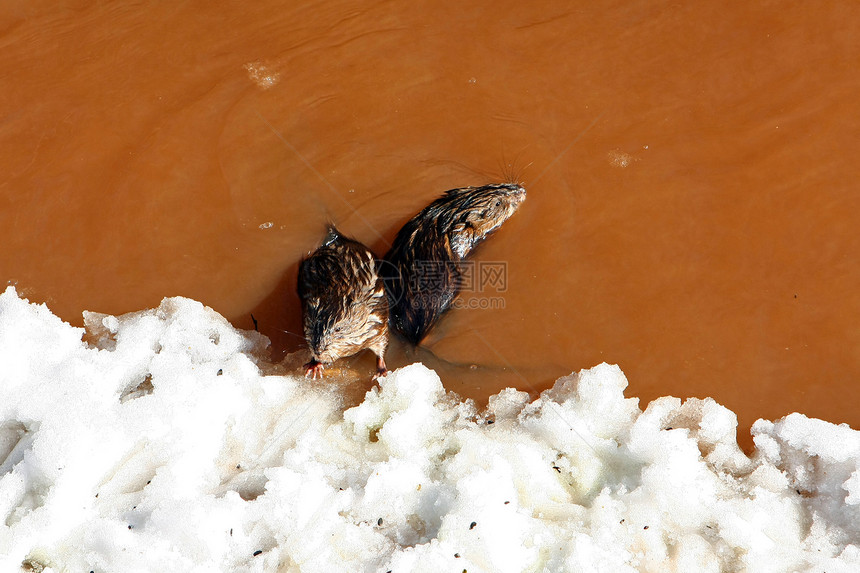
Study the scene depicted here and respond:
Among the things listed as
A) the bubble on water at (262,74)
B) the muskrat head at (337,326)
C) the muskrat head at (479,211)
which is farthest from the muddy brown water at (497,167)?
the muskrat head at (337,326)

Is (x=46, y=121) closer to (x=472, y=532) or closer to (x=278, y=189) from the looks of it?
(x=278, y=189)

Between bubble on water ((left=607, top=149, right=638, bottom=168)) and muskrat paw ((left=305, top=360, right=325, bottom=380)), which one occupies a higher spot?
bubble on water ((left=607, top=149, right=638, bottom=168))

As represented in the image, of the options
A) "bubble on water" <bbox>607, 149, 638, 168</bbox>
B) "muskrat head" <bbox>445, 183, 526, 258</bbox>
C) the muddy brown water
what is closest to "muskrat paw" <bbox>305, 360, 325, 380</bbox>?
the muddy brown water

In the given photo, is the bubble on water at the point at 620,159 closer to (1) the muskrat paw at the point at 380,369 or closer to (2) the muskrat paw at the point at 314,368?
(1) the muskrat paw at the point at 380,369

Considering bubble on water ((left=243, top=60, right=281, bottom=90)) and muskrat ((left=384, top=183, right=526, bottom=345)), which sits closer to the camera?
muskrat ((left=384, top=183, right=526, bottom=345))

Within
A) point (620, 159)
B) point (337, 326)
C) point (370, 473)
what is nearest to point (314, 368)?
point (337, 326)

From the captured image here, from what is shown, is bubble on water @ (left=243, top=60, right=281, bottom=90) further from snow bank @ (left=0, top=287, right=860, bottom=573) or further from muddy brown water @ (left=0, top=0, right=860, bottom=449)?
snow bank @ (left=0, top=287, right=860, bottom=573)

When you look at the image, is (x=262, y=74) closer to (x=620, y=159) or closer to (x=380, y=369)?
(x=380, y=369)
